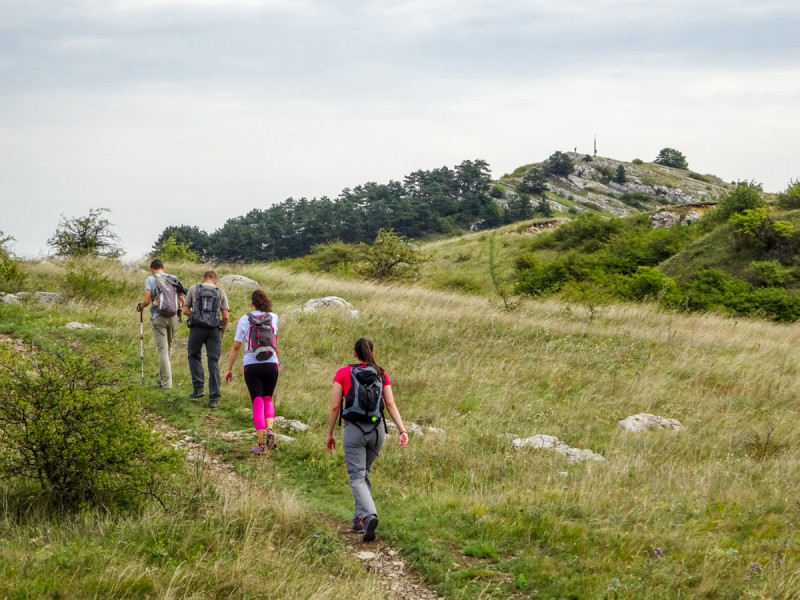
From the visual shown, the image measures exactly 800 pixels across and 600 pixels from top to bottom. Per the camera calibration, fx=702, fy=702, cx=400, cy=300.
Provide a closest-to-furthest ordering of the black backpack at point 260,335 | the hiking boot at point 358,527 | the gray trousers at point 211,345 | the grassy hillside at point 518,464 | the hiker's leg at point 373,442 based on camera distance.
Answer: the grassy hillside at point 518,464 → the hiking boot at point 358,527 → the hiker's leg at point 373,442 → the black backpack at point 260,335 → the gray trousers at point 211,345

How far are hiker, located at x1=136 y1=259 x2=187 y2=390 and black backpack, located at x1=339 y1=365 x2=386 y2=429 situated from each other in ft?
16.8

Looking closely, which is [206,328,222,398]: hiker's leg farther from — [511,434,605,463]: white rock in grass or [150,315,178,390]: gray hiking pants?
[511,434,605,463]: white rock in grass

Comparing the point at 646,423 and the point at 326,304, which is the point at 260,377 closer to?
the point at 646,423

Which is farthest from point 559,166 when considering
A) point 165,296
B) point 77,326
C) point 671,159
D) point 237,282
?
point 165,296

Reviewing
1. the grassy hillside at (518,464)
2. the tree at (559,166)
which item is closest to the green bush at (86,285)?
the grassy hillside at (518,464)

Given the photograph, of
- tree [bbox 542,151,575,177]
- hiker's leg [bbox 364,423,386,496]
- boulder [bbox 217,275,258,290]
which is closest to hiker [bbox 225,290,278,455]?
hiker's leg [bbox 364,423,386,496]

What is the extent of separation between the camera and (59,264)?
21797 mm

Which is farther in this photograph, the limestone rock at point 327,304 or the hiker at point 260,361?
the limestone rock at point 327,304

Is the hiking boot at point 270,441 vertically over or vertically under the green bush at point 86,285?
under

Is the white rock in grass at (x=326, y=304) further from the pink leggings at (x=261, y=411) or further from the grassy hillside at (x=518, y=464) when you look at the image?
the pink leggings at (x=261, y=411)

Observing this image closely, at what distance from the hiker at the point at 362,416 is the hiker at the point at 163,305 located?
4952 mm

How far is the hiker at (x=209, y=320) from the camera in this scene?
10.0 meters

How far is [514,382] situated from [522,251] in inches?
1327

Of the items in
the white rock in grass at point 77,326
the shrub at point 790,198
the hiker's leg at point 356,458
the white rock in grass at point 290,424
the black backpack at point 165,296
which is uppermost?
the shrub at point 790,198
